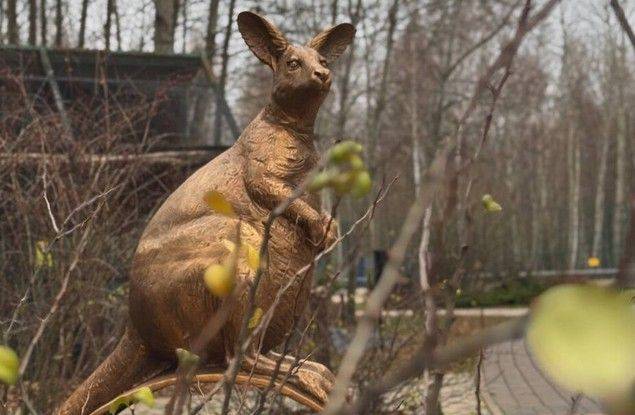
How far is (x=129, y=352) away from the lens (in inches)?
A: 137

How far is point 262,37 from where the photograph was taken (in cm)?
353

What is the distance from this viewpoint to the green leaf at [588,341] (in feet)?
1.47

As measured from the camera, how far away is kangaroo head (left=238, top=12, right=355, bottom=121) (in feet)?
11.2

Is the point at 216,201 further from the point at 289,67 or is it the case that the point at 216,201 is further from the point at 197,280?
the point at 289,67

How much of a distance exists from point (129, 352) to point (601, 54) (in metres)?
29.1

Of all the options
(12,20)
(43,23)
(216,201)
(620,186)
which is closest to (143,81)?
(12,20)

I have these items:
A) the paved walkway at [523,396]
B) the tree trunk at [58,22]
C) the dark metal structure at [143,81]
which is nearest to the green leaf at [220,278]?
the paved walkway at [523,396]

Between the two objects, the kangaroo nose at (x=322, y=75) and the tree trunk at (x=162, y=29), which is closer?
the kangaroo nose at (x=322, y=75)

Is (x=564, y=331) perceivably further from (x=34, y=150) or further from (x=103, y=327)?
(x=103, y=327)

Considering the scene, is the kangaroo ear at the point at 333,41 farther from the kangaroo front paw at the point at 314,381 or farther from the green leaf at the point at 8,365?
the green leaf at the point at 8,365

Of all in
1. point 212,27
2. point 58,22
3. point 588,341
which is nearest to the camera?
point 588,341

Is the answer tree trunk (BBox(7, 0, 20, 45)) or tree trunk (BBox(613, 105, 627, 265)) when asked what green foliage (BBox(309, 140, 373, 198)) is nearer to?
tree trunk (BBox(7, 0, 20, 45))

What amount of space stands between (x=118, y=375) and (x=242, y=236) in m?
0.75

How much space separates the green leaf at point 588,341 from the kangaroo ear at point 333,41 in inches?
126
